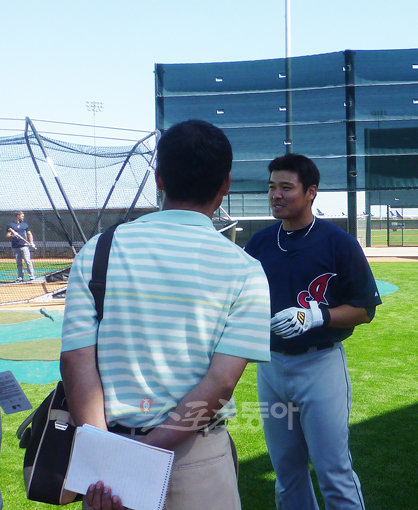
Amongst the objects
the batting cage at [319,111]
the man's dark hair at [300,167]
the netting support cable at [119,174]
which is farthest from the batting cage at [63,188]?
the man's dark hair at [300,167]

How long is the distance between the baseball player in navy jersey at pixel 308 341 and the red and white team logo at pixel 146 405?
1.01 m

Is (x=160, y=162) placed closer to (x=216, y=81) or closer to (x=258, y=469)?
(x=258, y=469)

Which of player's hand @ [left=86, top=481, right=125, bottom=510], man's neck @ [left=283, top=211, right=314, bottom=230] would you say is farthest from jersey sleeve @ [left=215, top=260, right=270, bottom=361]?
man's neck @ [left=283, top=211, right=314, bottom=230]

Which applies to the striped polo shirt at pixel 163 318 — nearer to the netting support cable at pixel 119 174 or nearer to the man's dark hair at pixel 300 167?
the man's dark hair at pixel 300 167

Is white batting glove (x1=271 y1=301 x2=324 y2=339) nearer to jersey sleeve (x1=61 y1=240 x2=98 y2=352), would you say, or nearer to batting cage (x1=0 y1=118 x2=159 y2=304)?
jersey sleeve (x1=61 y1=240 x2=98 y2=352)

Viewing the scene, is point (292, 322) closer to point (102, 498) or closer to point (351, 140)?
point (102, 498)

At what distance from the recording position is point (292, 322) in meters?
2.40

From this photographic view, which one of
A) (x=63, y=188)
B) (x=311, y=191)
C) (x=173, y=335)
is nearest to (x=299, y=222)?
(x=311, y=191)

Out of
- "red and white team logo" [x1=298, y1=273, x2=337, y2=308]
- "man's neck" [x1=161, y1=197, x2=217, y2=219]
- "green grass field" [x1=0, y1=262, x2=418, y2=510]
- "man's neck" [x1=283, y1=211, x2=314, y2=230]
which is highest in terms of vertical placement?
"man's neck" [x1=161, y1=197, x2=217, y2=219]

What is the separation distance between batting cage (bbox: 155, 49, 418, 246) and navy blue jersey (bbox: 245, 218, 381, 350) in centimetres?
1678

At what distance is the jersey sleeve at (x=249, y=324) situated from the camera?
1.50 m

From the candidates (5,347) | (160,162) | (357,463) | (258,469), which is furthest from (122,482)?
(5,347)

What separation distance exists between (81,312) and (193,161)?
1.70 feet

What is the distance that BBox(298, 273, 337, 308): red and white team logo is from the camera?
2.63m
